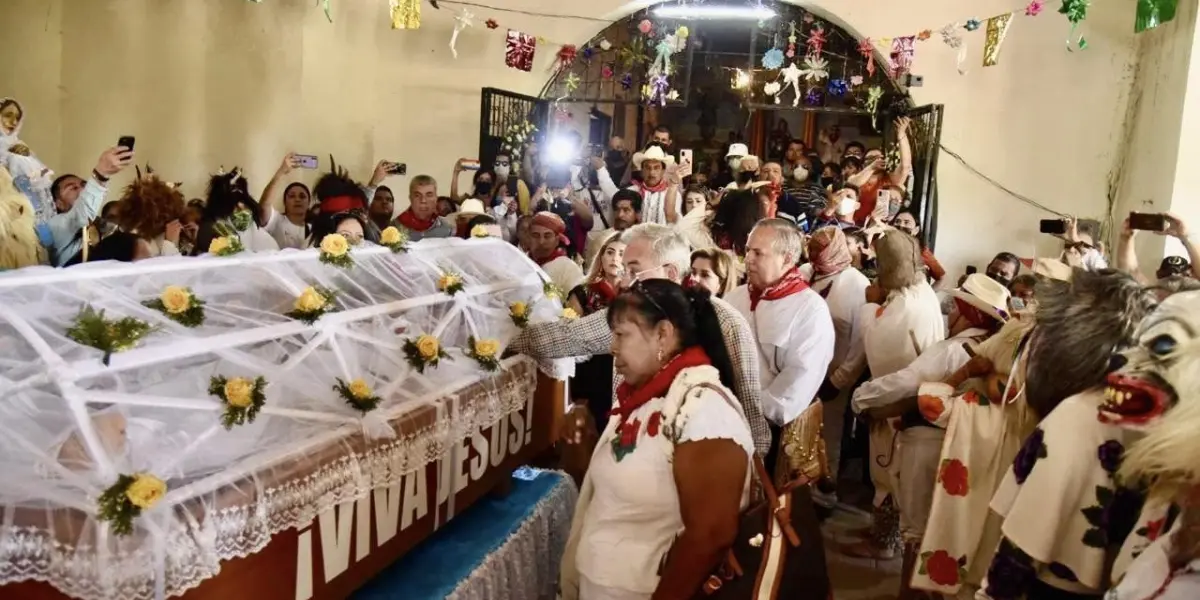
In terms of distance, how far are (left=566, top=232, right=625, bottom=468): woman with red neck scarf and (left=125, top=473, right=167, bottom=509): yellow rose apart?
1.88m

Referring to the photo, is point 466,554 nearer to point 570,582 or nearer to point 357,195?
point 570,582

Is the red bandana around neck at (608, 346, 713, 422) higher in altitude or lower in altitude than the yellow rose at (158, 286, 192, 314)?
lower

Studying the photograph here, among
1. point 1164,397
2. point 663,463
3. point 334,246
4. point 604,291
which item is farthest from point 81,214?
point 1164,397

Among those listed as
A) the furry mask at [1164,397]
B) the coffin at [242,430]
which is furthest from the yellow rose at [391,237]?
the furry mask at [1164,397]

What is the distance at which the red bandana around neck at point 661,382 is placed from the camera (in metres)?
2.00

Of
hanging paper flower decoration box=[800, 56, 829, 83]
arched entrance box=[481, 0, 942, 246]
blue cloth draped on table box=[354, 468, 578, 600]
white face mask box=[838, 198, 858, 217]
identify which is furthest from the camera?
hanging paper flower decoration box=[800, 56, 829, 83]

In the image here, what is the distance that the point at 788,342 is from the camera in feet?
10.4

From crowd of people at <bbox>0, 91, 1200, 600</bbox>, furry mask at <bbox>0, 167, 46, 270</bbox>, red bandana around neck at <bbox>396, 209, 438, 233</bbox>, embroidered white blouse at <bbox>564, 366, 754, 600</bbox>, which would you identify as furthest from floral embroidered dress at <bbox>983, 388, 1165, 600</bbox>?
red bandana around neck at <bbox>396, 209, 438, 233</bbox>

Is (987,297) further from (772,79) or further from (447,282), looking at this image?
(772,79)

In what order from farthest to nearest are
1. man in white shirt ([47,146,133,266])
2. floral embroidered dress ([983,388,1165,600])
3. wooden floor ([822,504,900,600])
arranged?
1. wooden floor ([822,504,900,600])
2. man in white shirt ([47,146,133,266])
3. floral embroidered dress ([983,388,1165,600])

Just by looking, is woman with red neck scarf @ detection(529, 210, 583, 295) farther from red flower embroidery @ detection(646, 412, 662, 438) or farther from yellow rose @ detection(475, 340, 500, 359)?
red flower embroidery @ detection(646, 412, 662, 438)

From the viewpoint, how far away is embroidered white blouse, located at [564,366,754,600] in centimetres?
188

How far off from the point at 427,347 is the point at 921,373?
78.6 inches

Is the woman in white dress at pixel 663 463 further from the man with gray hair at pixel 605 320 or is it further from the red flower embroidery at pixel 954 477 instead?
the red flower embroidery at pixel 954 477
